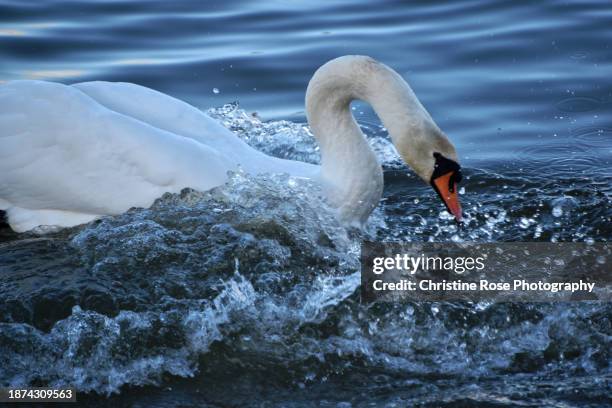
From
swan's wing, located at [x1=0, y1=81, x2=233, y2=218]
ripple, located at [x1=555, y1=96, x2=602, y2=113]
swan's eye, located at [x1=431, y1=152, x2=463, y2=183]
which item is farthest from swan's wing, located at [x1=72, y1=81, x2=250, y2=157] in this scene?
ripple, located at [x1=555, y1=96, x2=602, y2=113]

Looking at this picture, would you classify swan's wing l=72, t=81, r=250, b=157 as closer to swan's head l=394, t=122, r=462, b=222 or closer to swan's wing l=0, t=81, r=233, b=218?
swan's wing l=0, t=81, r=233, b=218

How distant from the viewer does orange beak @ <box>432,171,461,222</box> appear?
19.5 ft

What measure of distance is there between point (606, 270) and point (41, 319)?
298 cm

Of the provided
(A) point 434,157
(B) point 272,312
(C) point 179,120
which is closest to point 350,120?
(A) point 434,157

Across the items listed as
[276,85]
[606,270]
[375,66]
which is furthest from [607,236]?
[276,85]

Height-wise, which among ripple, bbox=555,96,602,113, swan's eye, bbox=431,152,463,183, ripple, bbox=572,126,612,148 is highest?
ripple, bbox=555,96,602,113

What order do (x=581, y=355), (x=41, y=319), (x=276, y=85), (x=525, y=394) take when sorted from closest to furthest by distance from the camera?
1. (x=525, y=394)
2. (x=581, y=355)
3. (x=41, y=319)
4. (x=276, y=85)

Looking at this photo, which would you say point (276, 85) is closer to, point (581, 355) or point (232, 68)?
point (232, 68)

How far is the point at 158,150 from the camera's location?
6.12 metres

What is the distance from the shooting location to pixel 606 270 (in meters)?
6.09

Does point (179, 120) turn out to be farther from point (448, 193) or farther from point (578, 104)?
point (578, 104)

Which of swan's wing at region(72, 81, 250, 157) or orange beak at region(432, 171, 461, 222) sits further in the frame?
swan's wing at region(72, 81, 250, 157)

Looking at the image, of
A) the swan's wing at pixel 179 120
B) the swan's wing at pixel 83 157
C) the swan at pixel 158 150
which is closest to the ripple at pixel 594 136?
the swan at pixel 158 150

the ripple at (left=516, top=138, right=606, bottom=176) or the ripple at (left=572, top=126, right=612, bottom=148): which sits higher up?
the ripple at (left=572, top=126, right=612, bottom=148)
